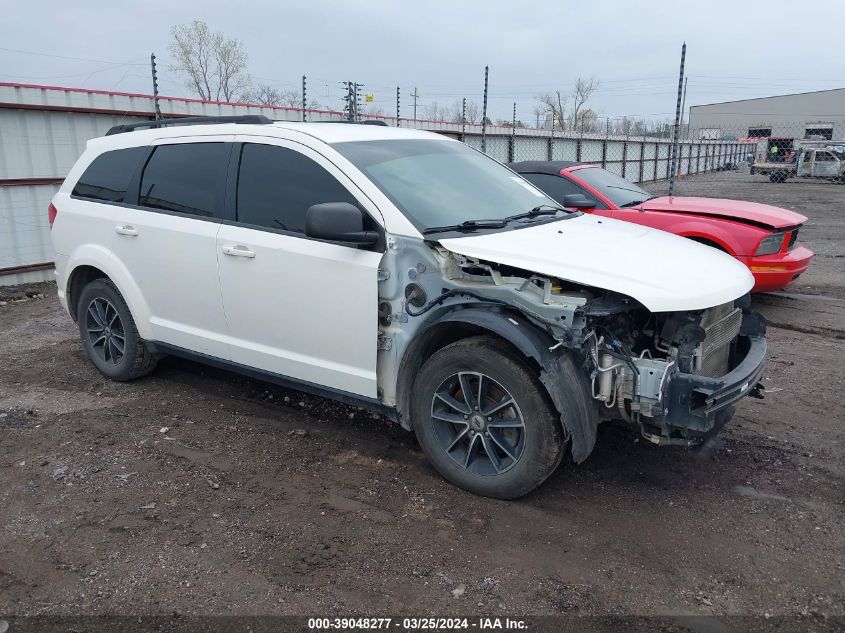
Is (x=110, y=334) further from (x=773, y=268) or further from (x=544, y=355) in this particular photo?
(x=773, y=268)

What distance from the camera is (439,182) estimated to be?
4.18 meters

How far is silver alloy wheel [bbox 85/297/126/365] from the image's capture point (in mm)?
5332

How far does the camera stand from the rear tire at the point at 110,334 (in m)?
5.19

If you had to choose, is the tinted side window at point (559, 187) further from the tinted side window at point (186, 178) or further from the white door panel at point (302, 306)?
the white door panel at point (302, 306)

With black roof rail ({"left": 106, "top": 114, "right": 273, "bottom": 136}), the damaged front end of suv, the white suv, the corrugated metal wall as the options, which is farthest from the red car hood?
the corrugated metal wall

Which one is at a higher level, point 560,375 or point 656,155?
point 656,155

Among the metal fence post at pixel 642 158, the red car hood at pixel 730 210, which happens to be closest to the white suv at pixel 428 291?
the red car hood at pixel 730 210

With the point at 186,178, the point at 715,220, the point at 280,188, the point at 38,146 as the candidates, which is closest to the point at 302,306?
the point at 280,188

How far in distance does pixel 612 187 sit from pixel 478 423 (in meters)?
5.43

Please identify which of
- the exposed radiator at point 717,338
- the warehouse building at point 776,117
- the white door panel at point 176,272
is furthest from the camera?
the warehouse building at point 776,117

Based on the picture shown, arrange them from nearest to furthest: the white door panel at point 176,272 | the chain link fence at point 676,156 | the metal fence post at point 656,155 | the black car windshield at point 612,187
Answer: the white door panel at point 176,272
the black car windshield at point 612,187
the chain link fence at point 676,156
the metal fence post at point 656,155

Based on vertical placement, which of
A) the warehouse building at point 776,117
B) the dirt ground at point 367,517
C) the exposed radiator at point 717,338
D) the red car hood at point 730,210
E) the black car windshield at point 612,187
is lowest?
the dirt ground at point 367,517

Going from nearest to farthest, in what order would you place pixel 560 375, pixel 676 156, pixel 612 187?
pixel 560 375
pixel 612 187
pixel 676 156

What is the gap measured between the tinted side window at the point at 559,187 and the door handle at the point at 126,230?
451 centimetres
